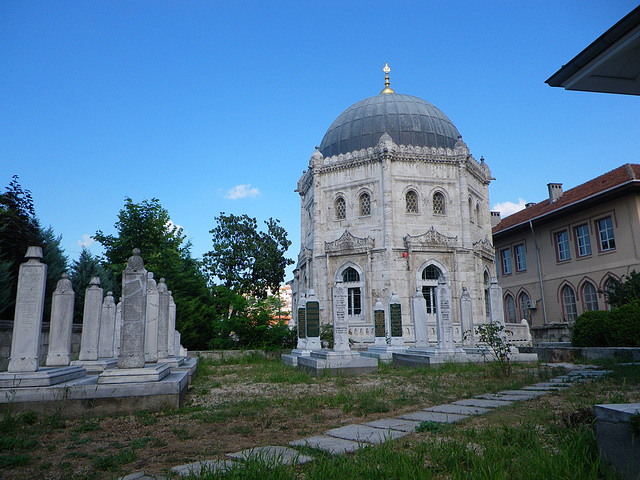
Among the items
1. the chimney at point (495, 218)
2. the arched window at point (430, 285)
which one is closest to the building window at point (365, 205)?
the arched window at point (430, 285)

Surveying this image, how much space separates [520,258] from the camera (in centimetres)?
3008

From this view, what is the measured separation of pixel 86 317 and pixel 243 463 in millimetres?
8832

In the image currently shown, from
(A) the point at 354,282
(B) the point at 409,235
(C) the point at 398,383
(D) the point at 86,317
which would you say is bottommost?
(C) the point at 398,383

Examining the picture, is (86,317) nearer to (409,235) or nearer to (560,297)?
(409,235)

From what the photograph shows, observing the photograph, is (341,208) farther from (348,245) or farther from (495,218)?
(495,218)

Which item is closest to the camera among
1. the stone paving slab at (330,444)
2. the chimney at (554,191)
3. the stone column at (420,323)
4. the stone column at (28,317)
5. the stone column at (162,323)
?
the stone paving slab at (330,444)

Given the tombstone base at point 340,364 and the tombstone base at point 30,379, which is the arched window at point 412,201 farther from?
the tombstone base at point 30,379

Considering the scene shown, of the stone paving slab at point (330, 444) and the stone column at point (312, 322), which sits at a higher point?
the stone column at point (312, 322)

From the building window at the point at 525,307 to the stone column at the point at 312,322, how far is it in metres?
18.6

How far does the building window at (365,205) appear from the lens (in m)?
26.4

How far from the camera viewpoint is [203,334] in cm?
2173

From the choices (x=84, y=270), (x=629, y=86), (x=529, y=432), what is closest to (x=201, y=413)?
(x=529, y=432)

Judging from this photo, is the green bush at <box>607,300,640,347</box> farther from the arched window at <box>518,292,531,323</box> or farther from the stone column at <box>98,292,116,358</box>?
the arched window at <box>518,292,531,323</box>

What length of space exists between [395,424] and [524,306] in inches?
1074
